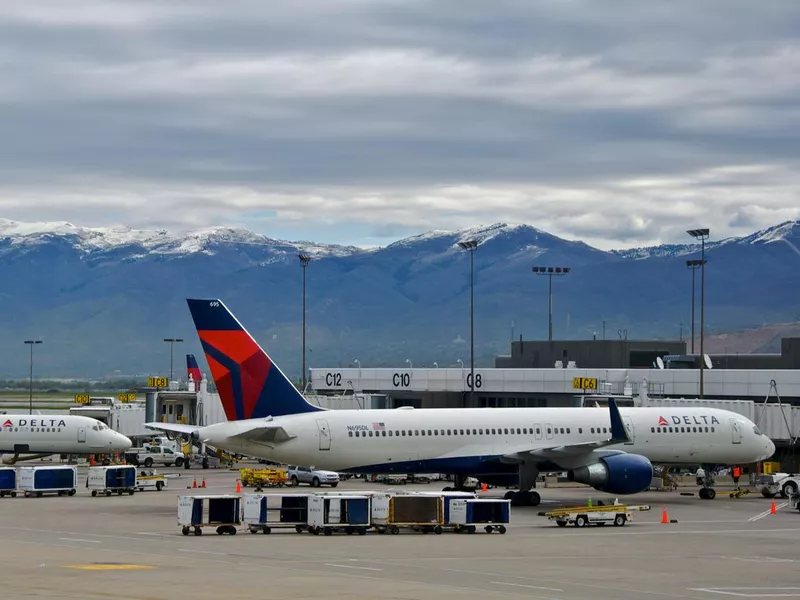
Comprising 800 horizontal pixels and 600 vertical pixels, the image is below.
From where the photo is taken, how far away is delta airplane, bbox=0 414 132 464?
95.1 metres

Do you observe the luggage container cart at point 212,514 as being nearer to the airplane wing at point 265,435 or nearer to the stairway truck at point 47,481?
the airplane wing at point 265,435

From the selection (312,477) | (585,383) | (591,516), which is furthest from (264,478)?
A: (585,383)

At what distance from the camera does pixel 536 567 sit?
136 feet

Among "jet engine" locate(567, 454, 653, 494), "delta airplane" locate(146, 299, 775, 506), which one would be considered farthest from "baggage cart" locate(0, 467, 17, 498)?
"jet engine" locate(567, 454, 653, 494)

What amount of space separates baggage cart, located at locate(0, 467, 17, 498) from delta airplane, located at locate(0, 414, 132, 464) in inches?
880

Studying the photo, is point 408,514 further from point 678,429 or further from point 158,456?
point 158,456

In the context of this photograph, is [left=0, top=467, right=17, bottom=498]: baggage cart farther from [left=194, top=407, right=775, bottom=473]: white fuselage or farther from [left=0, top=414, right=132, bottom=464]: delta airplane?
[left=0, top=414, right=132, bottom=464]: delta airplane

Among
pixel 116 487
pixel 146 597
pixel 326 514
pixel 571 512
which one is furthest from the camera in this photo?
pixel 116 487

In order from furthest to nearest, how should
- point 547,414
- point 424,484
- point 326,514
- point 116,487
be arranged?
point 424,484 < point 116,487 < point 547,414 < point 326,514

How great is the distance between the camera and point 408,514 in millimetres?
52531

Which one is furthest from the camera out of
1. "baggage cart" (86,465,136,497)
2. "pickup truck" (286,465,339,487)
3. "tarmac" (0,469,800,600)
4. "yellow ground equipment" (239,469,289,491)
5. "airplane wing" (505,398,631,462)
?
"yellow ground equipment" (239,469,289,491)

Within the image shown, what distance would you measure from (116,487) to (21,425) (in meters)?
25.1

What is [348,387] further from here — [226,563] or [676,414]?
[226,563]

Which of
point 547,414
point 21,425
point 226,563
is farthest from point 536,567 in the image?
point 21,425
